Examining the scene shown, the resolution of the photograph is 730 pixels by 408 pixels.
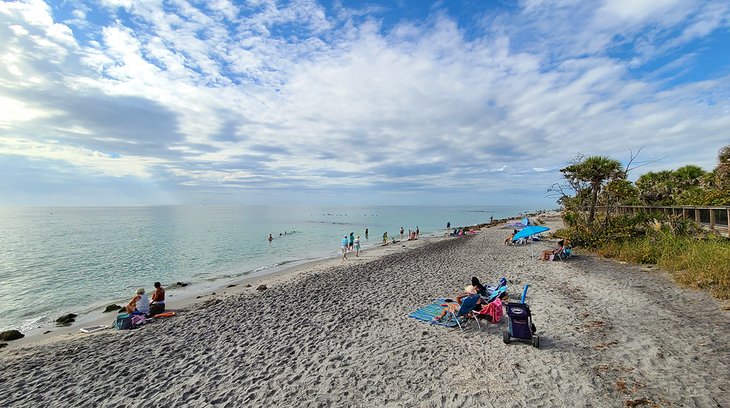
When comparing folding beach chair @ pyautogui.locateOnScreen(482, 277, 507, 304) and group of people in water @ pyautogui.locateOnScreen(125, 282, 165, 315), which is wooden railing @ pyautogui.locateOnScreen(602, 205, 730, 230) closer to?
folding beach chair @ pyautogui.locateOnScreen(482, 277, 507, 304)

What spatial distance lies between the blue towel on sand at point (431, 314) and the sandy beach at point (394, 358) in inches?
11.6

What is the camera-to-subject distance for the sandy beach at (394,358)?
4.67 metres

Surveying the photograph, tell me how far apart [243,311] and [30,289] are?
50.8ft

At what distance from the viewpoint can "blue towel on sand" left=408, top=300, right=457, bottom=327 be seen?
24.6ft


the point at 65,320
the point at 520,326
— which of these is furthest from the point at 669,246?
the point at 65,320

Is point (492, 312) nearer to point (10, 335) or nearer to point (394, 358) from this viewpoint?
point (394, 358)

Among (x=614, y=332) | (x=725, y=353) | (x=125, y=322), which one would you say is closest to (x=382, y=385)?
(x=614, y=332)

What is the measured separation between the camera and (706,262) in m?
9.34

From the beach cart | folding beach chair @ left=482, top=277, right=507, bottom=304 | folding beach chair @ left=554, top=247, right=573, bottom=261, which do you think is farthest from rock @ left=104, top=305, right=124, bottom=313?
folding beach chair @ left=554, top=247, right=573, bottom=261

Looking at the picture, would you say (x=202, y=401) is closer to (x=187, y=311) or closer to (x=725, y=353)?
(x=187, y=311)

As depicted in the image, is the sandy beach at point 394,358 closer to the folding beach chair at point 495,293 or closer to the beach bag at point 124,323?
the beach bag at point 124,323

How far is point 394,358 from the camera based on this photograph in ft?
19.3

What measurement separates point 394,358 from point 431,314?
2.51 metres

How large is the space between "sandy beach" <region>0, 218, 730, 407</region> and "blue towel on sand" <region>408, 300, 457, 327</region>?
29 centimetres
